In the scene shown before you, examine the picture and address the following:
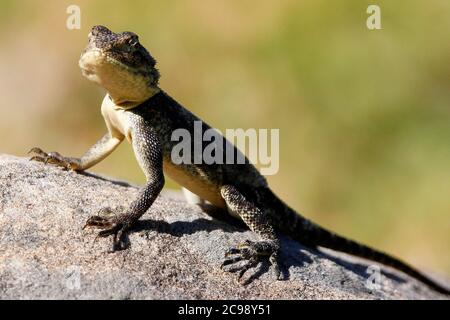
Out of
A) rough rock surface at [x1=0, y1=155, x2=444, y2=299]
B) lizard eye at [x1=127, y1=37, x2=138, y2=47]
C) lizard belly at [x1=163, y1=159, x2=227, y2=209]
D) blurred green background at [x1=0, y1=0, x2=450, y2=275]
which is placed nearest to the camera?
rough rock surface at [x1=0, y1=155, x2=444, y2=299]

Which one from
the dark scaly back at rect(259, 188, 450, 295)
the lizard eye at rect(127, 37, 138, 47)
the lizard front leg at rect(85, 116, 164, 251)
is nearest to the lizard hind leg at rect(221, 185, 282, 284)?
the dark scaly back at rect(259, 188, 450, 295)

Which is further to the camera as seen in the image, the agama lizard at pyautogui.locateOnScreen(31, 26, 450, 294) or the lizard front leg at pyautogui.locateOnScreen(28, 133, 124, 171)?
the lizard front leg at pyautogui.locateOnScreen(28, 133, 124, 171)

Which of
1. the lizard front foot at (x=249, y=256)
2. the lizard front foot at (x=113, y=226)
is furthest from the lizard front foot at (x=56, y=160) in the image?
the lizard front foot at (x=249, y=256)

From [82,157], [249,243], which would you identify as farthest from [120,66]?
[249,243]

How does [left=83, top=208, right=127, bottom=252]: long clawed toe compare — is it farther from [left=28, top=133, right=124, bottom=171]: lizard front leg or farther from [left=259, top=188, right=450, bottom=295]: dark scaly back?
[left=259, top=188, right=450, bottom=295]: dark scaly back
